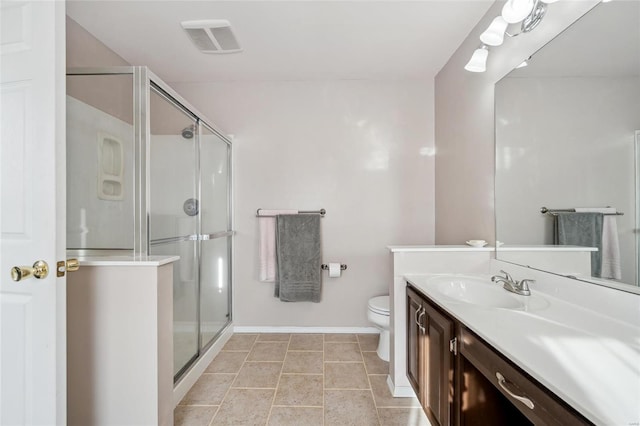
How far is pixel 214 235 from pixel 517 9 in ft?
7.62

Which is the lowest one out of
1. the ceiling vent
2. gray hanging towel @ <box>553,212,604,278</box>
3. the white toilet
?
the white toilet

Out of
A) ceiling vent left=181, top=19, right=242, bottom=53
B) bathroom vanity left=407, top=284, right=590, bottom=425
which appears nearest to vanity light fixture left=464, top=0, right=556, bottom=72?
bathroom vanity left=407, top=284, right=590, bottom=425

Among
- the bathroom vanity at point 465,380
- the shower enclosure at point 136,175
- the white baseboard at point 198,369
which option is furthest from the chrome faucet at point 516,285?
the white baseboard at point 198,369

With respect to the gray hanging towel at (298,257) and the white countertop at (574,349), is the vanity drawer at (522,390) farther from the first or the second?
the gray hanging towel at (298,257)

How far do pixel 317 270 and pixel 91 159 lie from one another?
5.81 feet

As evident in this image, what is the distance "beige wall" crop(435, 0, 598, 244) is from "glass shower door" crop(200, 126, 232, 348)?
1949mm

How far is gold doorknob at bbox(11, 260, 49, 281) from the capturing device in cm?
91

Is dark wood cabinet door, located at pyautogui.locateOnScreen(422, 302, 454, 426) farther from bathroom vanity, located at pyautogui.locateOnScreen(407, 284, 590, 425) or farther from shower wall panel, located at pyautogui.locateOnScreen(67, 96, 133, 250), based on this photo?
shower wall panel, located at pyautogui.locateOnScreen(67, 96, 133, 250)

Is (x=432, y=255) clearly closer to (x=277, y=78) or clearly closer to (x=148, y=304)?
(x=148, y=304)

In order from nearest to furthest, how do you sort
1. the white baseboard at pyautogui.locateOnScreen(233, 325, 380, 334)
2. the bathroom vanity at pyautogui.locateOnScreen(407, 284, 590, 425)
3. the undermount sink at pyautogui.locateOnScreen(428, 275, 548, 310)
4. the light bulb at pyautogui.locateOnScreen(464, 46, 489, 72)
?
the bathroom vanity at pyautogui.locateOnScreen(407, 284, 590, 425) → the undermount sink at pyautogui.locateOnScreen(428, 275, 548, 310) → the light bulb at pyautogui.locateOnScreen(464, 46, 489, 72) → the white baseboard at pyautogui.locateOnScreen(233, 325, 380, 334)

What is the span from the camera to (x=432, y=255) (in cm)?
162

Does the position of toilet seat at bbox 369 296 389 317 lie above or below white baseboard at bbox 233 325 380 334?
above

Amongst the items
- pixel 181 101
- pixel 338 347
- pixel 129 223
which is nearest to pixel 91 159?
pixel 129 223

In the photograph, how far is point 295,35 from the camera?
1898 millimetres
